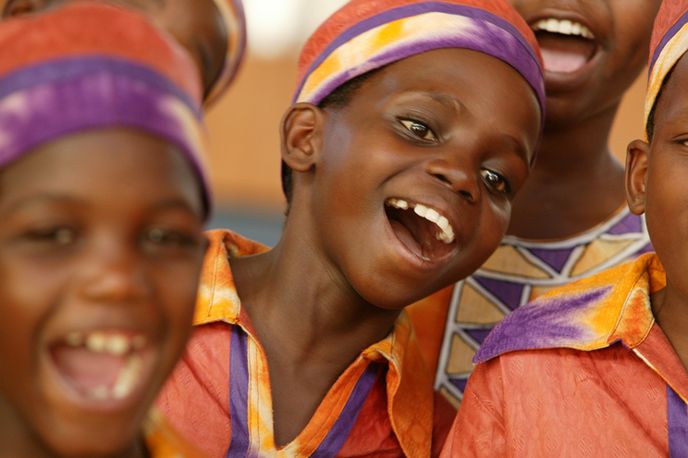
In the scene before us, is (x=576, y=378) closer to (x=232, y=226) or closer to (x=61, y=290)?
(x=61, y=290)

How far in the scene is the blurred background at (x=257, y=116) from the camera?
30.2 ft

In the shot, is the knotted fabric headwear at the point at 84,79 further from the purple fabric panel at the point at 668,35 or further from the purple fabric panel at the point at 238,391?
the purple fabric panel at the point at 668,35

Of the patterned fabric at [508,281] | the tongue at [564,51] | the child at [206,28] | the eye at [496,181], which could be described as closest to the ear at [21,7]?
the child at [206,28]

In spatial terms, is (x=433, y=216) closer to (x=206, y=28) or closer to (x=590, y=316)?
(x=590, y=316)

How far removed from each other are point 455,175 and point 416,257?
176 millimetres

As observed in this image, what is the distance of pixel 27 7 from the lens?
2.63 meters

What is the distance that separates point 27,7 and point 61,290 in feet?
4.17

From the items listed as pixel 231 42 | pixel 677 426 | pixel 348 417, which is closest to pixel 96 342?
pixel 348 417

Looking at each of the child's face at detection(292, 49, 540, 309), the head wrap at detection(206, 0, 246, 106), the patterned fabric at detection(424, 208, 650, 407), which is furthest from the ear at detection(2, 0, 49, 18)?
the patterned fabric at detection(424, 208, 650, 407)

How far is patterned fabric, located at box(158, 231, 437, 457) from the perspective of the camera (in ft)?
7.85

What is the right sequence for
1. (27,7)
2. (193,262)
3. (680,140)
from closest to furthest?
(193,262) < (680,140) < (27,7)

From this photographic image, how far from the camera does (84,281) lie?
5.01 ft

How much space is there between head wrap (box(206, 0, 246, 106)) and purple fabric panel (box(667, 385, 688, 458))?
4.49ft

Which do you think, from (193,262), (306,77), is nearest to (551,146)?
(306,77)
